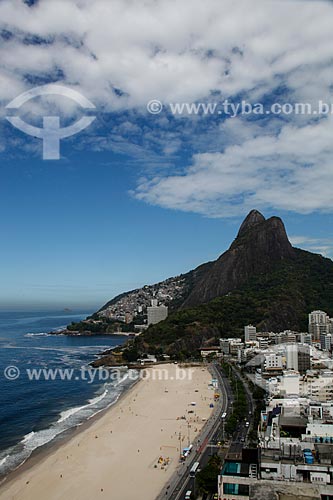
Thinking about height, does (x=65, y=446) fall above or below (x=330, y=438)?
below

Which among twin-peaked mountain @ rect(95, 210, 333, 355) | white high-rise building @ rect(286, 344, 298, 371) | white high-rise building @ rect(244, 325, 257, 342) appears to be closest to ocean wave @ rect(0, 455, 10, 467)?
white high-rise building @ rect(286, 344, 298, 371)

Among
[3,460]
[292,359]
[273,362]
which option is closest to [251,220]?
[273,362]

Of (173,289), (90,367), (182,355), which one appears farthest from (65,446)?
(173,289)

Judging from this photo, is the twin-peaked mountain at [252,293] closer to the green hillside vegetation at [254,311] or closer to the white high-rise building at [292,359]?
the green hillside vegetation at [254,311]

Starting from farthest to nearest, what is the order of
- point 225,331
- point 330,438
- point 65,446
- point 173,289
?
point 173,289 < point 225,331 < point 65,446 < point 330,438

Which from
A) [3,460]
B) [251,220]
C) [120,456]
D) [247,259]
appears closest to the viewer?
[3,460]

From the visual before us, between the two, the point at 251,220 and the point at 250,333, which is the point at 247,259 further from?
the point at 250,333

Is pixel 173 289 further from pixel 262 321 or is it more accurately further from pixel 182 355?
pixel 182 355

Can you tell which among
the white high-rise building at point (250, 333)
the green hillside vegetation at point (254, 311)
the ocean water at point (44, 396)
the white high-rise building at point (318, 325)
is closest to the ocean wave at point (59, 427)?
the ocean water at point (44, 396)
